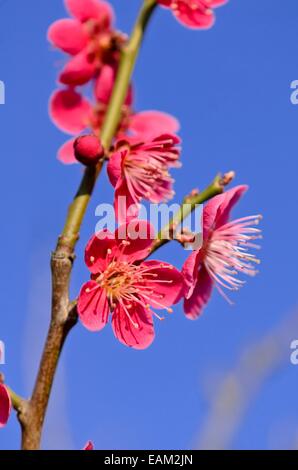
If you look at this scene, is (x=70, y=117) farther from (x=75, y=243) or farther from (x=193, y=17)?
(x=75, y=243)

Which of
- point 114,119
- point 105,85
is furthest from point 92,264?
point 105,85

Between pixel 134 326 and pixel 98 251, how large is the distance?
0.17 m

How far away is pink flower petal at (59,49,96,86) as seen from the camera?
1.92 m

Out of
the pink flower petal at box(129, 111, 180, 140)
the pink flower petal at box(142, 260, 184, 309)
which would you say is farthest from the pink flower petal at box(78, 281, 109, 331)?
the pink flower petal at box(129, 111, 180, 140)

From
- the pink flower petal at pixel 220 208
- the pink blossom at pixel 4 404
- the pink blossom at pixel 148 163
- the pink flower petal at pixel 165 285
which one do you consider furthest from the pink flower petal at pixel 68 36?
the pink blossom at pixel 4 404

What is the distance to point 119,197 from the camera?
1546mm

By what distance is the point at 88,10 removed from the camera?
2092mm

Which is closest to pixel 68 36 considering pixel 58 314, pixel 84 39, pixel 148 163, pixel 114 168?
pixel 84 39

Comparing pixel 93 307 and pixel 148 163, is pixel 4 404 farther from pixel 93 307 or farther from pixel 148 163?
pixel 148 163

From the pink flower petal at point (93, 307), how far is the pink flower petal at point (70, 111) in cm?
65

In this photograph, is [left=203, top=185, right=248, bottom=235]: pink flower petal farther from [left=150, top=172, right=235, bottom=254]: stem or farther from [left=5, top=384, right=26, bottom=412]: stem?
[left=5, top=384, right=26, bottom=412]: stem

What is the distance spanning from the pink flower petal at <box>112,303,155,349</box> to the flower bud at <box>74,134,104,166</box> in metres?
0.31
